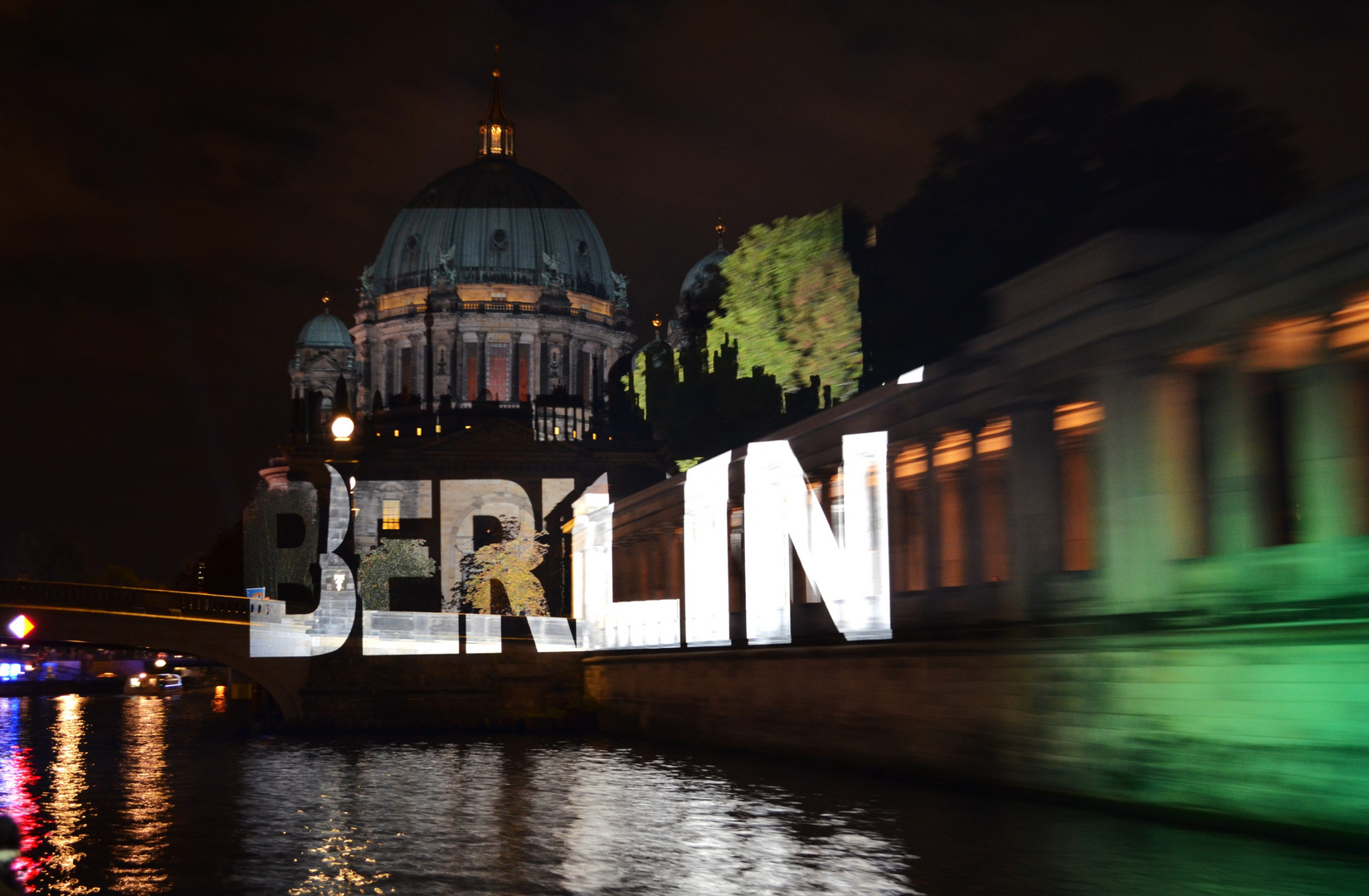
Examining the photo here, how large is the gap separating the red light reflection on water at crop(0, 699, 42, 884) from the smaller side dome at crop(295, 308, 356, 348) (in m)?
77.0

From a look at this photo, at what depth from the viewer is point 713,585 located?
26.3 metres

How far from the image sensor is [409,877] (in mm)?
13102

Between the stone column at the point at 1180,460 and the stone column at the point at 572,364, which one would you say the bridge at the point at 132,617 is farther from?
the stone column at the point at 572,364

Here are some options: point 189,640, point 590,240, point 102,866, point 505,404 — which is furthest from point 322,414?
point 102,866

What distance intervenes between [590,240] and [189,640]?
73.4m

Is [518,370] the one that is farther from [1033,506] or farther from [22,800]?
[1033,506]

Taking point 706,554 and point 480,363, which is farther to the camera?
point 480,363

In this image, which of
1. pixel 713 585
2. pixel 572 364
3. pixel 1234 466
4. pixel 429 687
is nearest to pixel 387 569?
pixel 429 687

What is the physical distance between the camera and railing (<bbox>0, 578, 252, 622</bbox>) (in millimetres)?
43219

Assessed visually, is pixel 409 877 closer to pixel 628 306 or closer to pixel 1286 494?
pixel 1286 494

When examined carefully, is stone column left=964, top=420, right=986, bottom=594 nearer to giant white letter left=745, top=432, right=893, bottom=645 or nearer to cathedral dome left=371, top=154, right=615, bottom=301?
giant white letter left=745, top=432, right=893, bottom=645

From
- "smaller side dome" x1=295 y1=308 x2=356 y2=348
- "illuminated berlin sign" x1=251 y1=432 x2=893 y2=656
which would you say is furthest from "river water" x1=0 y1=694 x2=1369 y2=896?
"smaller side dome" x1=295 y1=308 x2=356 y2=348

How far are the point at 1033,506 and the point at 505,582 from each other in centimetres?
4484

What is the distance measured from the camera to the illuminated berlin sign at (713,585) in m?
20.3
